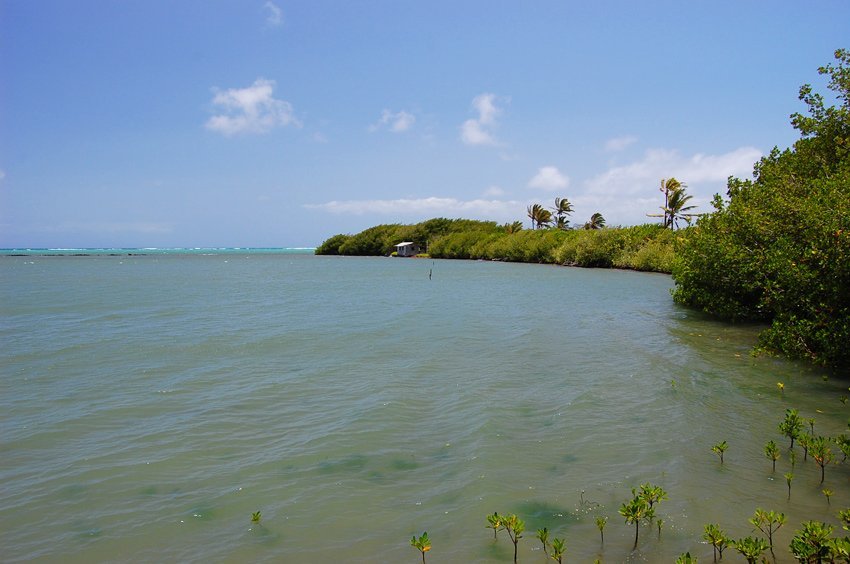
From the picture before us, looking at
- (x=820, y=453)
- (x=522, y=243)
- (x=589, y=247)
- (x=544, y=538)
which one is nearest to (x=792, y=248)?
(x=820, y=453)

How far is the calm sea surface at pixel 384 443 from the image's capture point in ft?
17.5

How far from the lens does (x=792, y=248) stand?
1275cm

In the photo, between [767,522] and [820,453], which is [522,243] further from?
[767,522]

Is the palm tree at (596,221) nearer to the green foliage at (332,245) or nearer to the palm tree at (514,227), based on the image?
the palm tree at (514,227)

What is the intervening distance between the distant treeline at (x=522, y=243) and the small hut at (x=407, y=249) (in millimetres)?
1834

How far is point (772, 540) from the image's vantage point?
16.3 ft

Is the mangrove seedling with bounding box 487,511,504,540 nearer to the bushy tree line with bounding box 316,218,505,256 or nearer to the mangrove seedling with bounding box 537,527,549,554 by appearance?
the mangrove seedling with bounding box 537,527,549,554

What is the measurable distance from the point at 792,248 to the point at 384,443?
10.9m

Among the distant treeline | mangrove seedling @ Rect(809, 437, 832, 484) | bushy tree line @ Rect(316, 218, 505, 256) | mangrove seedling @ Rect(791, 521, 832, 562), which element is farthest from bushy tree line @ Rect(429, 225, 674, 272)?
mangrove seedling @ Rect(791, 521, 832, 562)

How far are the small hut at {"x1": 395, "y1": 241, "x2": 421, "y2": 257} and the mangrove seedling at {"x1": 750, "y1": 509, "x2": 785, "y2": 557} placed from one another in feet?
385

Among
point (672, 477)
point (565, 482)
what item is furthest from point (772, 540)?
point (565, 482)

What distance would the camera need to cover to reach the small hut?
401 feet

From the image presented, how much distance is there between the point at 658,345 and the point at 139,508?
1430 cm

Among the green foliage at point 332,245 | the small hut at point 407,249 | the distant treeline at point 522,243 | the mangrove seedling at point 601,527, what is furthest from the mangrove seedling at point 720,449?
the green foliage at point 332,245
